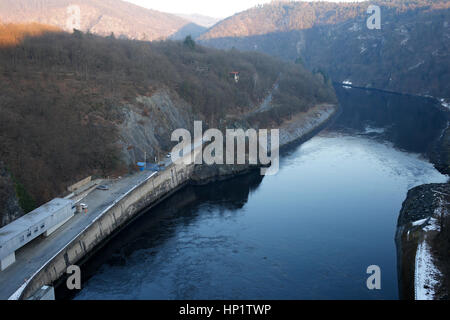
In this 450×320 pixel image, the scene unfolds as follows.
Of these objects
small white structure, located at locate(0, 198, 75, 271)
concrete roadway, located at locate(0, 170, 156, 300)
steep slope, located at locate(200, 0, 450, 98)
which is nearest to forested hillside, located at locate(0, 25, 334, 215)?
small white structure, located at locate(0, 198, 75, 271)

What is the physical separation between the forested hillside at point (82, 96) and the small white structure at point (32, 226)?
8.58ft

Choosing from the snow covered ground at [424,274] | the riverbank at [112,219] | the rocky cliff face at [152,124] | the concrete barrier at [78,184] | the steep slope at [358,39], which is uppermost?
the steep slope at [358,39]

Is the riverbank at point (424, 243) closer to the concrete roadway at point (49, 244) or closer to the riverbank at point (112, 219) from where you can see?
the riverbank at point (112, 219)

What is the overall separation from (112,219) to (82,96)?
50.6 feet

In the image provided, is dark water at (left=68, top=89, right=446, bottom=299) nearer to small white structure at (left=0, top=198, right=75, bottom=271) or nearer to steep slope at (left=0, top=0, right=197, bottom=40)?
small white structure at (left=0, top=198, right=75, bottom=271)

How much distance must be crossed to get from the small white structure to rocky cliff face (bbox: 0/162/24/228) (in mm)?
1198

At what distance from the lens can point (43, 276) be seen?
68.4 ft

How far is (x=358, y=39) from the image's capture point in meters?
136

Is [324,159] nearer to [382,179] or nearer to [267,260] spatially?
[382,179]

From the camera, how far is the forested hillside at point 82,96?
2894 centimetres

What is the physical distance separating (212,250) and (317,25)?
16158cm

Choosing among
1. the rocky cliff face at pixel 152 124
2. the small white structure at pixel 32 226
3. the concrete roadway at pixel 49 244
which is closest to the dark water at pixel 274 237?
the concrete roadway at pixel 49 244

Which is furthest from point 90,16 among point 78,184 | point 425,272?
point 425,272
